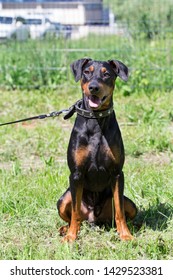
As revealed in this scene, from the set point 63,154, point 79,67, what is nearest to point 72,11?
point 63,154

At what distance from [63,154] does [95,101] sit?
8.45 ft

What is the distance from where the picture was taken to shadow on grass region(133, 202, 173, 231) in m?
4.30

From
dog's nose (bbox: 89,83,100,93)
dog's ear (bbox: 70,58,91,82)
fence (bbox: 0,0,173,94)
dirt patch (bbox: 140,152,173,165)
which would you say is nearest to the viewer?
dog's nose (bbox: 89,83,100,93)

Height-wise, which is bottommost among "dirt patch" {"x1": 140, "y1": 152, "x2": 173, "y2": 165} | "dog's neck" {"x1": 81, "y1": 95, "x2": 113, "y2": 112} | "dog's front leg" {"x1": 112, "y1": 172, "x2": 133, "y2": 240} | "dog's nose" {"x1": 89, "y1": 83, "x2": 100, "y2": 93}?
"dirt patch" {"x1": 140, "y1": 152, "x2": 173, "y2": 165}

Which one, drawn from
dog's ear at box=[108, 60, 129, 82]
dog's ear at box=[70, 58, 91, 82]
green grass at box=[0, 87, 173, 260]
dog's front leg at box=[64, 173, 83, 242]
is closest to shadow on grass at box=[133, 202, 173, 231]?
green grass at box=[0, 87, 173, 260]

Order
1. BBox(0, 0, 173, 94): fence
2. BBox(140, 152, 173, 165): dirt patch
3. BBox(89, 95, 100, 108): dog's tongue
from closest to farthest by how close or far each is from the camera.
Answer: BBox(89, 95, 100, 108): dog's tongue → BBox(140, 152, 173, 165): dirt patch → BBox(0, 0, 173, 94): fence

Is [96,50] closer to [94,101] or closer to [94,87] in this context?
[94,101]

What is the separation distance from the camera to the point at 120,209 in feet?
13.2

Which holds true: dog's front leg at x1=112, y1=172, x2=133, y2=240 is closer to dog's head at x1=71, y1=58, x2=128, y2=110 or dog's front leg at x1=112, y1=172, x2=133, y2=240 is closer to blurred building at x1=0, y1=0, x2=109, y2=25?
dog's head at x1=71, y1=58, x2=128, y2=110

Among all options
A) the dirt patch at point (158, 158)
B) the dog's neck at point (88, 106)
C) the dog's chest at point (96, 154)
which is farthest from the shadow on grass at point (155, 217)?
the dirt patch at point (158, 158)

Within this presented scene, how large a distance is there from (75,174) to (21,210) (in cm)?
80

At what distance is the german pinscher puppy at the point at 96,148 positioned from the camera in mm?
3953

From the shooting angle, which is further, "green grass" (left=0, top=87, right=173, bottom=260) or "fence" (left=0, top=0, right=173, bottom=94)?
"fence" (left=0, top=0, right=173, bottom=94)

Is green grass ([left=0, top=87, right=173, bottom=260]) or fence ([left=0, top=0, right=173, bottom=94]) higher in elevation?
fence ([left=0, top=0, right=173, bottom=94])
